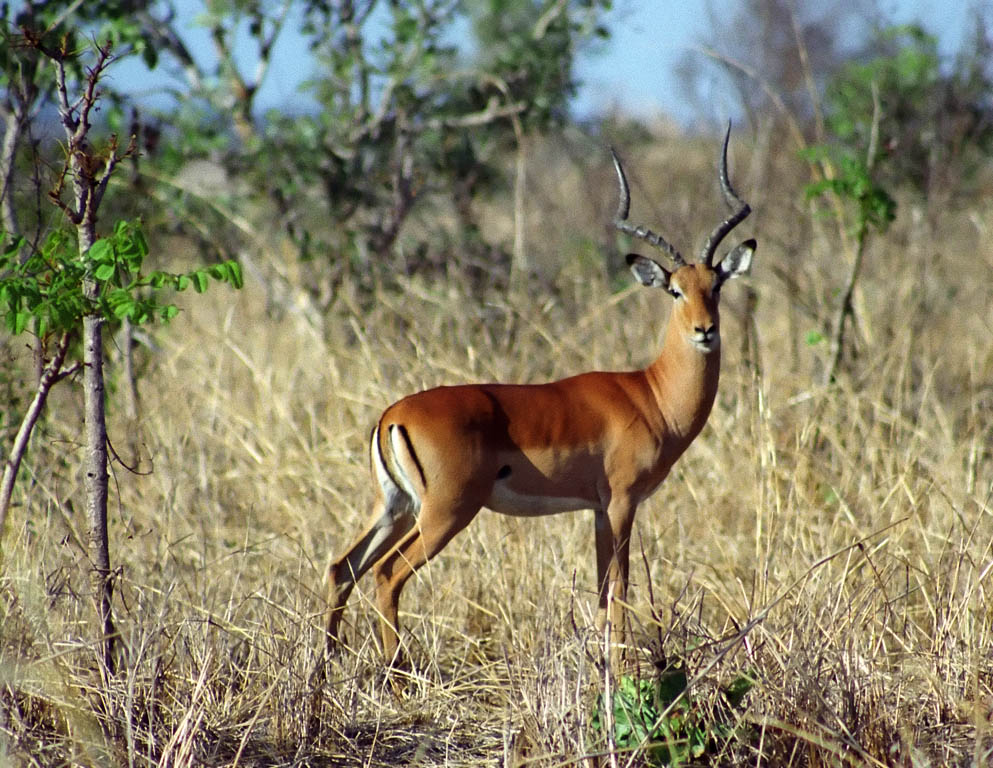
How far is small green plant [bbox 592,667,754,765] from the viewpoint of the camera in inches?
114

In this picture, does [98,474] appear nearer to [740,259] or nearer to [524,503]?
[524,503]

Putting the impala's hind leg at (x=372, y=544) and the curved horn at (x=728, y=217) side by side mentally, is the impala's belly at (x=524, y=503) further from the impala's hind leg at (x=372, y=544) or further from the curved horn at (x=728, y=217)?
the curved horn at (x=728, y=217)

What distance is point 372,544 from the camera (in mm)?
4004

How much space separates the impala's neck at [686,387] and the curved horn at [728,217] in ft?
0.97

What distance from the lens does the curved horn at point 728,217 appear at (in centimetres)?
390

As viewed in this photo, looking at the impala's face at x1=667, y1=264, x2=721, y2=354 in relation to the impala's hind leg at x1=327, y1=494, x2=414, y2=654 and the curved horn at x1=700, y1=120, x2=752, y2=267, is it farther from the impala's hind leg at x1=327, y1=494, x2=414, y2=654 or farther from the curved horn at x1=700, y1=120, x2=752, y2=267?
the impala's hind leg at x1=327, y1=494, x2=414, y2=654

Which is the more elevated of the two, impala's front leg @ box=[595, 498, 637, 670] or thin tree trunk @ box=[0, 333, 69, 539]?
thin tree trunk @ box=[0, 333, 69, 539]

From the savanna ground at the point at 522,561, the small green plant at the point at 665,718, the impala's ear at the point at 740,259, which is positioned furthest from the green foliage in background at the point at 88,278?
the impala's ear at the point at 740,259

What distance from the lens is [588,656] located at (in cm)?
302

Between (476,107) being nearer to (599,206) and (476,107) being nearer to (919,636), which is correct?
(599,206)

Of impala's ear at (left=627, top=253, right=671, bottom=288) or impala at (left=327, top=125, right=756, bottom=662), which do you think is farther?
impala's ear at (left=627, top=253, right=671, bottom=288)

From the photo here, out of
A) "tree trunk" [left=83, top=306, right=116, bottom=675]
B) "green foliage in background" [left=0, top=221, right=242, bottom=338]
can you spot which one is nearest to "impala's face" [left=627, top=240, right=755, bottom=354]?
"green foliage in background" [left=0, top=221, right=242, bottom=338]

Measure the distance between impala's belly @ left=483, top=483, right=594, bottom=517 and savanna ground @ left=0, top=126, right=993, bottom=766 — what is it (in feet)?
0.74

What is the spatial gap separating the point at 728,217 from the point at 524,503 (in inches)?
47.7
